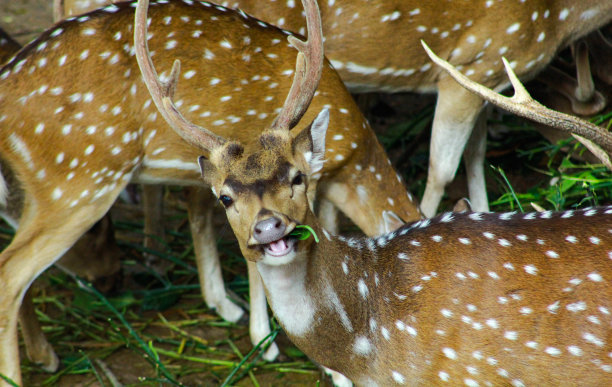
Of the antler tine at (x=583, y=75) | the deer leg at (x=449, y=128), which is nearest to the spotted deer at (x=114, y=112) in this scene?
the deer leg at (x=449, y=128)

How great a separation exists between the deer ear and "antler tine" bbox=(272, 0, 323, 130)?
0.05 m

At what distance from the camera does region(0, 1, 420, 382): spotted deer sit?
2.77 m

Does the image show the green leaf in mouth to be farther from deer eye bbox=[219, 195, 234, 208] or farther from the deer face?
deer eye bbox=[219, 195, 234, 208]

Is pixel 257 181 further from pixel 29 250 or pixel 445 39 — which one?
pixel 445 39

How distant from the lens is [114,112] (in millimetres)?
2811

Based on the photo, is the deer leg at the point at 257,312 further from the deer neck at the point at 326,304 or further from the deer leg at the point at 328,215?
the deer neck at the point at 326,304

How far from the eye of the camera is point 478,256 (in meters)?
2.44

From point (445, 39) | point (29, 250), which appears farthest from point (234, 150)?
point (445, 39)

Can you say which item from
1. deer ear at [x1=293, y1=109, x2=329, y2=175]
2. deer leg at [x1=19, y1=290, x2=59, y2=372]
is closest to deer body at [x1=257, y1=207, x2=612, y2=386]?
deer ear at [x1=293, y1=109, x2=329, y2=175]

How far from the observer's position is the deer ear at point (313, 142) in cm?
246

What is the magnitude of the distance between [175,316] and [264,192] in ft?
5.63

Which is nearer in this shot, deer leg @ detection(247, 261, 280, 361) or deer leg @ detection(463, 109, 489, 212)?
deer leg @ detection(247, 261, 280, 361)

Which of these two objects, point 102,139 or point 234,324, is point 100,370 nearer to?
point 234,324

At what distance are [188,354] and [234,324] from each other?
0.97 ft
